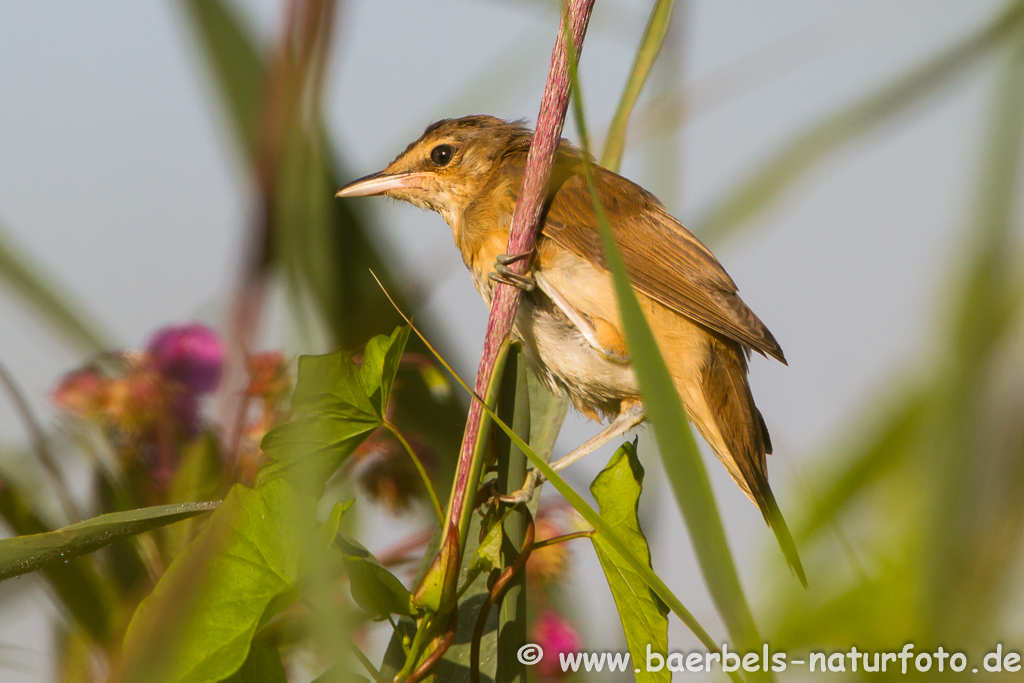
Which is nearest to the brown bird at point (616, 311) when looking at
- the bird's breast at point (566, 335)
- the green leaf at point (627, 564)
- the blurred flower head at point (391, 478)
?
the bird's breast at point (566, 335)

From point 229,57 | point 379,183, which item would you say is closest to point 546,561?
point 229,57

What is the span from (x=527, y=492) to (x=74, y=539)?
613 mm

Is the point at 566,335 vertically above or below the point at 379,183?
below

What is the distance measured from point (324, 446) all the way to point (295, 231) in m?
0.45

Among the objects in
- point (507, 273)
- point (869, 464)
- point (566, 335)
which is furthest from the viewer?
point (566, 335)

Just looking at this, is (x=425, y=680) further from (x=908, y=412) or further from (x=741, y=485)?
(x=741, y=485)

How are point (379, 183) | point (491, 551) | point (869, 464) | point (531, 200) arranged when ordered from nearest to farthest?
1. point (869, 464)
2. point (491, 551)
3. point (531, 200)
4. point (379, 183)

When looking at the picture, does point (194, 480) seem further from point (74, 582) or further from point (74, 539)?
point (74, 539)

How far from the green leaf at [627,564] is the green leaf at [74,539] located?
0.52 meters

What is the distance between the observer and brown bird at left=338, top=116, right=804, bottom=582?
2.07 meters

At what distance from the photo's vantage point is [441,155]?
2.57m

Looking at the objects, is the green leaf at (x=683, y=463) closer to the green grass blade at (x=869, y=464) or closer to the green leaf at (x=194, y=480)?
the green grass blade at (x=869, y=464)

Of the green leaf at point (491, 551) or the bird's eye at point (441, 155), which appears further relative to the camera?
the bird's eye at point (441, 155)

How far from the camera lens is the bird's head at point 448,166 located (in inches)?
99.0
